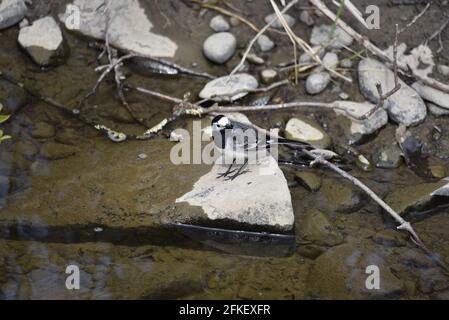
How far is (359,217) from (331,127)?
52.4 inches

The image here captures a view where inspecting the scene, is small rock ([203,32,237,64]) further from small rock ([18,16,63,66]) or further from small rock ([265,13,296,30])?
small rock ([18,16,63,66])

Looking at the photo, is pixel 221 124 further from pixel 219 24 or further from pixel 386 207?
pixel 219 24

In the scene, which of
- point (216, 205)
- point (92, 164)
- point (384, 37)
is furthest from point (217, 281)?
point (384, 37)

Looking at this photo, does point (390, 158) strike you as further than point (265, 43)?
No

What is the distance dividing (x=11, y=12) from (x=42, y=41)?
1.85ft

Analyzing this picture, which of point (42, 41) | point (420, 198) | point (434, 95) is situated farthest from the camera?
point (42, 41)

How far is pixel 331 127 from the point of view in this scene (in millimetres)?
6895

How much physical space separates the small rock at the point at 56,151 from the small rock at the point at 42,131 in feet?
0.44

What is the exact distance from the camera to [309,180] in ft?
20.4

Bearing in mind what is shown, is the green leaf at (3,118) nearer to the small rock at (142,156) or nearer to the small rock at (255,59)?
the small rock at (142,156)

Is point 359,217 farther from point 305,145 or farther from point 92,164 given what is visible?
point 92,164

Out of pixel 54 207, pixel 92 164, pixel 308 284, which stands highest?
pixel 92 164

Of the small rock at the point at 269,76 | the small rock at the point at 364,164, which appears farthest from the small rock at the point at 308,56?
the small rock at the point at 364,164

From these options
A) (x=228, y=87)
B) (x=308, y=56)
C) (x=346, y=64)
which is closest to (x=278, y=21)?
(x=308, y=56)
